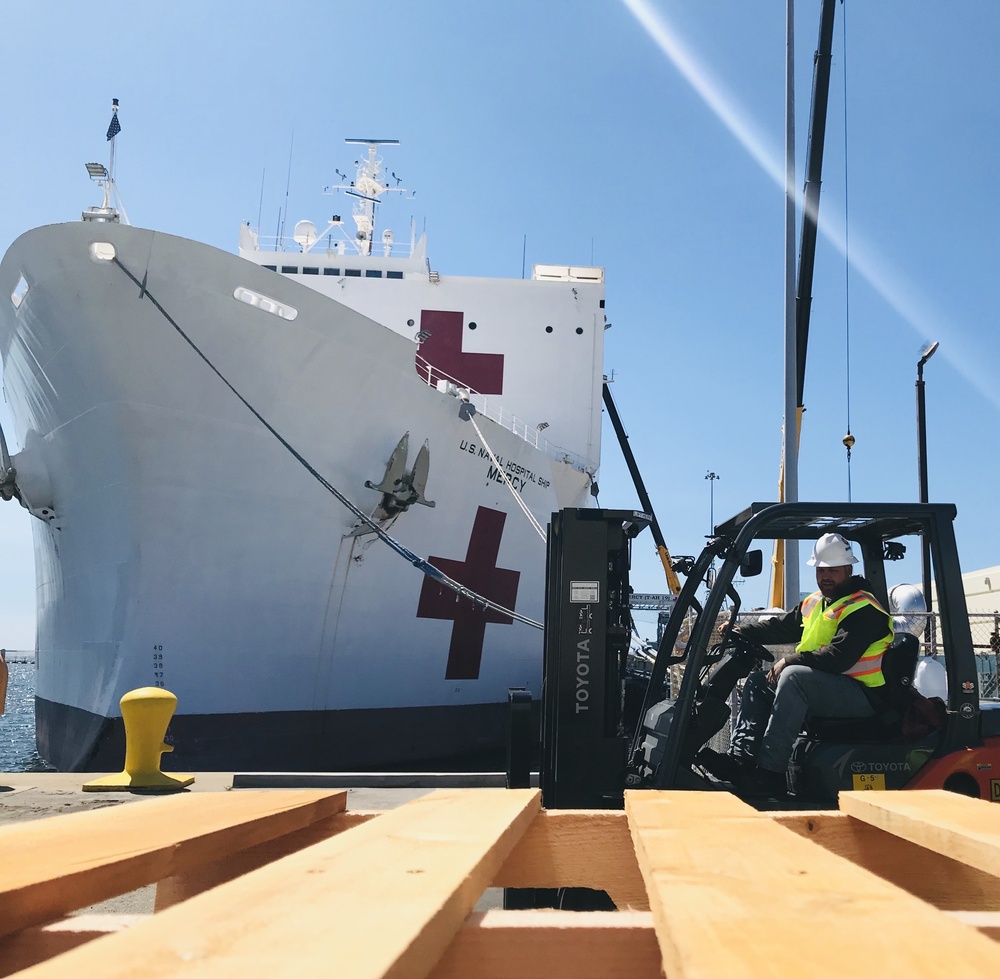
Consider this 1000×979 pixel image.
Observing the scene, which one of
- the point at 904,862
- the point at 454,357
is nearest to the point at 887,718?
the point at 904,862

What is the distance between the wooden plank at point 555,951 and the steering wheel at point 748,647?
8.90 feet

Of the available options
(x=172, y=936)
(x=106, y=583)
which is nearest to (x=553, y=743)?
(x=172, y=936)

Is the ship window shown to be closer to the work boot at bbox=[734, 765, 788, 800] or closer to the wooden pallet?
the work boot at bbox=[734, 765, 788, 800]

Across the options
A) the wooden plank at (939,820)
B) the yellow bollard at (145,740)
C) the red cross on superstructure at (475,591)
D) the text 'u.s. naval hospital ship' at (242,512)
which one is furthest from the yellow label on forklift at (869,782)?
the red cross on superstructure at (475,591)

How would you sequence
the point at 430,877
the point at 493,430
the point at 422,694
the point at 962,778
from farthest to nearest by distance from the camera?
1. the point at 493,430
2. the point at 422,694
3. the point at 962,778
4. the point at 430,877

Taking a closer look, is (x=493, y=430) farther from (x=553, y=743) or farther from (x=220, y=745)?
(x=553, y=743)

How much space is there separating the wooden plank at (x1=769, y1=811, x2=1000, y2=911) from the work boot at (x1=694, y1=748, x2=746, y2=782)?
1.85 meters

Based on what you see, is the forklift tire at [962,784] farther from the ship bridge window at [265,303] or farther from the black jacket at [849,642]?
the ship bridge window at [265,303]

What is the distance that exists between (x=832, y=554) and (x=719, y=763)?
0.93 m

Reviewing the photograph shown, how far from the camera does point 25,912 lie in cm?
92

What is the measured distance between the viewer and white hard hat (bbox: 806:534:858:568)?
336cm

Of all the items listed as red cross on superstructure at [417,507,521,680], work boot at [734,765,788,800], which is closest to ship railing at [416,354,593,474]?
red cross on superstructure at [417,507,521,680]

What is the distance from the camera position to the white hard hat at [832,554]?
336 centimetres

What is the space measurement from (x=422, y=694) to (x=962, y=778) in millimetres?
7127
